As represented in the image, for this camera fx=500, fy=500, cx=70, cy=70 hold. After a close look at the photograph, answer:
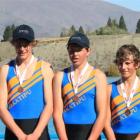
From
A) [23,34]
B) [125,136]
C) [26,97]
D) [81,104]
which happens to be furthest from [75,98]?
[23,34]

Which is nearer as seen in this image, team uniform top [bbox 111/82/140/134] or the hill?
team uniform top [bbox 111/82/140/134]

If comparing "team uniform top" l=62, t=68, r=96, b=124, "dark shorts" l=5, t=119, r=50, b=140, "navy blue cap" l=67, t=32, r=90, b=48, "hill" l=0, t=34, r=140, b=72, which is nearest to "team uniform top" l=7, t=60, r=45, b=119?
"dark shorts" l=5, t=119, r=50, b=140

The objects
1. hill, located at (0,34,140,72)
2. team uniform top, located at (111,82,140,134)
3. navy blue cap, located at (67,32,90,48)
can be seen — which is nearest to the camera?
navy blue cap, located at (67,32,90,48)

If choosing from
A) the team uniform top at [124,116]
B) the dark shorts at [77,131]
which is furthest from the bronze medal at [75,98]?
the team uniform top at [124,116]

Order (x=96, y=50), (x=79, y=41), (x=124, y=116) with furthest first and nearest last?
(x=96, y=50), (x=124, y=116), (x=79, y=41)

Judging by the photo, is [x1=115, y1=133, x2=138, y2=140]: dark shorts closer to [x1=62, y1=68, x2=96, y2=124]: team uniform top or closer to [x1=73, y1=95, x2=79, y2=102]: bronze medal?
[x1=62, y1=68, x2=96, y2=124]: team uniform top

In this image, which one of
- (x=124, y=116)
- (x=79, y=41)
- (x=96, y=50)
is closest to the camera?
(x=79, y=41)

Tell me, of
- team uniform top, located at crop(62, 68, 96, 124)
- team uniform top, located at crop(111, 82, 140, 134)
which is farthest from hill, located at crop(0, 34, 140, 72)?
team uniform top, located at crop(62, 68, 96, 124)

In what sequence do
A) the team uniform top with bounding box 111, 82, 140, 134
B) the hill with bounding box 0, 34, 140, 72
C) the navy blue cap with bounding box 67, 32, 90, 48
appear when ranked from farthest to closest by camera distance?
1. the hill with bounding box 0, 34, 140, 72
2. the team uniform top with bounding box 111, 82, 140, 134
3. the navy blue cap with bounding box 67, 32, 90, 48

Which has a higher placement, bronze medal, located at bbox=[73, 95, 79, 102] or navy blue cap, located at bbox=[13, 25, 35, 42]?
navy blue cap, located at bbox=[13, 25, 35, 42]

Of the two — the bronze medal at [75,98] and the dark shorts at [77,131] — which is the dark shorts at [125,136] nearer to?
the dark shorts at [77,131]

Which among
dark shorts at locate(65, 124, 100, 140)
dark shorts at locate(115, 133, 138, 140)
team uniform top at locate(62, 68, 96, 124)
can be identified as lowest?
dark shorts at locate(115, 133, 138, 140)

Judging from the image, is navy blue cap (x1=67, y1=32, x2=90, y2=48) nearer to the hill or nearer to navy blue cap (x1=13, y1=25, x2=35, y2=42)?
navy blue cap (x1=13, y1=25, x2=35, y2=42)

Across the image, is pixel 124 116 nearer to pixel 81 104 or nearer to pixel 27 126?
pixel 81 104
